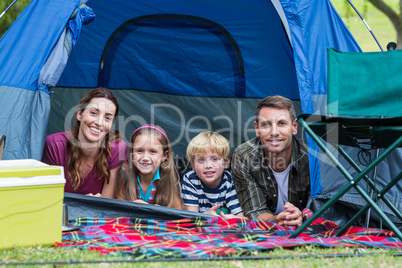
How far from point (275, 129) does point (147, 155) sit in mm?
807

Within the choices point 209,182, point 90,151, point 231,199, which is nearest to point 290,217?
point 231,199

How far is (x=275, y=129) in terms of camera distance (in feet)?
10.2

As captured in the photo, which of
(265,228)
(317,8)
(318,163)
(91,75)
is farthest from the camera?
(91,75)

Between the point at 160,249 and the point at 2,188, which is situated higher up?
the point at 2,188

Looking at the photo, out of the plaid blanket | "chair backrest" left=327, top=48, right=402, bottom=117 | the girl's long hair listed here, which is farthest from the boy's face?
"chair backrest" left=327, top=48, right=402, bottom=117

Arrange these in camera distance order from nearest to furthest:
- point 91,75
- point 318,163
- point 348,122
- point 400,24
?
point 348,122 → point 318,163 → point 91,75 → point 400,24

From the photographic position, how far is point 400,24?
6.78 m

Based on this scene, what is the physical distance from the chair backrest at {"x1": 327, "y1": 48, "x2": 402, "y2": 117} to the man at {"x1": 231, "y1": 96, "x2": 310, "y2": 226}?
2.17ft

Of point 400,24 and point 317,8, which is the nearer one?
point 317,8

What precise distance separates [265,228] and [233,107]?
183 cm

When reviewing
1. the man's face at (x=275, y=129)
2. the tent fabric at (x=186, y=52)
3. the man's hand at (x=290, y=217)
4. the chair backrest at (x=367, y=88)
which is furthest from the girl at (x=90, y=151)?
the chair backrest at (x=367, y=88)

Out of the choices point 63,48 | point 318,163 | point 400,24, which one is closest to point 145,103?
point 63,48

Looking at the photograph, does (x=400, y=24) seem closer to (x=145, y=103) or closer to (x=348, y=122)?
(x=145, y=103)

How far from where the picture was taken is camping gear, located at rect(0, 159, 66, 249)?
7.20 ft
